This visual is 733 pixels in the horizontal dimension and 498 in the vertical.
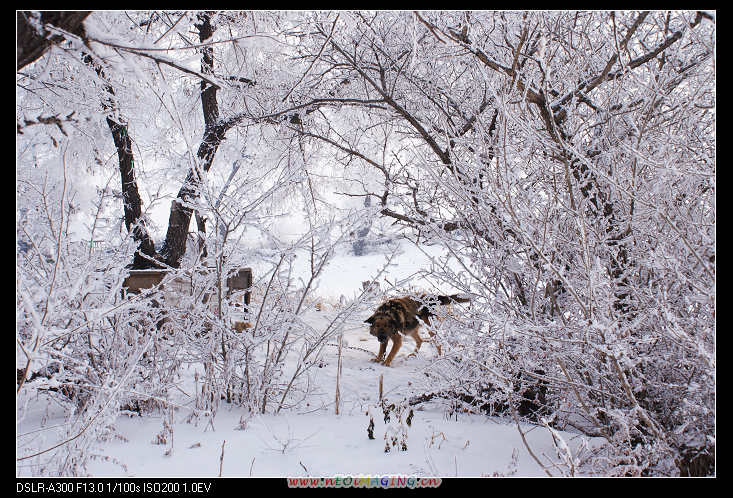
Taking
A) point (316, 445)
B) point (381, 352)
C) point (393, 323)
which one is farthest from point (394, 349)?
point (316, 445)

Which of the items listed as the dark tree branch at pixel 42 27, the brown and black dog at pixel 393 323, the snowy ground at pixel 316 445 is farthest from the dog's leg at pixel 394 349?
the dark tree branch at pixel 42 27

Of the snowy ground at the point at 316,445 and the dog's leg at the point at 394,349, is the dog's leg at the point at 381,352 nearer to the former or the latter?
the dog's leg at the point at 394,349

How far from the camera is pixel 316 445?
2.24m

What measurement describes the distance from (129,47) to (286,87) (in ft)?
10.7

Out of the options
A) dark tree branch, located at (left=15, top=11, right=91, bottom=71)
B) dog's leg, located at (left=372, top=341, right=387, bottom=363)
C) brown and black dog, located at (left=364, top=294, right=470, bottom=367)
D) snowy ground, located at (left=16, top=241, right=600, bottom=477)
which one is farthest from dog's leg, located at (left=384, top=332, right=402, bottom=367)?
dark tree branch, located at (left=15, top=11, right=91, bottom=71)

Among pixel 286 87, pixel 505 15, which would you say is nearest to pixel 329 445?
pixel 505 15

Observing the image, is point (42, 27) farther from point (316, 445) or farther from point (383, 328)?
point (383, 328)

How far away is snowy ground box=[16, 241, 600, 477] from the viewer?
6.43 ft

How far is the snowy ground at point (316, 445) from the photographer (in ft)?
6.43

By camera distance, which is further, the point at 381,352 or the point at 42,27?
the point at 381,352

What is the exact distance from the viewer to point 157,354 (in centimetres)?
276

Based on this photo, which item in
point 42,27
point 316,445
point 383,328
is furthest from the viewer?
Result: point 383,328

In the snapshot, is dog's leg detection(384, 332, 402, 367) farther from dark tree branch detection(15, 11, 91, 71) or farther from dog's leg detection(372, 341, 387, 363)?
dark tree branch detection(15, 11, 91, 71)

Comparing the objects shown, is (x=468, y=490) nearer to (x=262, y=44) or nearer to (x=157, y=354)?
(x=157, y=354)
